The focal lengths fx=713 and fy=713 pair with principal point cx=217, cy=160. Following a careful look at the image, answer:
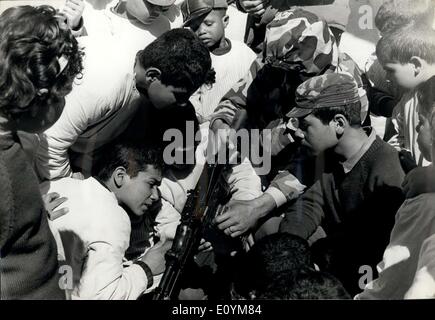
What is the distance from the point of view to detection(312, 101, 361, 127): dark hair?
2.90 meters

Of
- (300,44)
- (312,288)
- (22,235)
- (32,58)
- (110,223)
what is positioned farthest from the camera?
(300,44)

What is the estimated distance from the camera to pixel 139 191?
2904mm

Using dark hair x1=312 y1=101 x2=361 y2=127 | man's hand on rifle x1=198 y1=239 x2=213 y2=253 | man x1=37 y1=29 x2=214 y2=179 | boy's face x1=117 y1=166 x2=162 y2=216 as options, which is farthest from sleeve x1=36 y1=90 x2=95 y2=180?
dark hair x1=312 y1=101 x2=361 y2=127

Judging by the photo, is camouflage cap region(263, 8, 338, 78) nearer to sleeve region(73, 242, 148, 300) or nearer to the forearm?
the forearm

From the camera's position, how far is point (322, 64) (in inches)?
117

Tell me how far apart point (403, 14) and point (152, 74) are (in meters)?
1.13

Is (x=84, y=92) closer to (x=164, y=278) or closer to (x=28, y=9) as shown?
(x=28, y=9)

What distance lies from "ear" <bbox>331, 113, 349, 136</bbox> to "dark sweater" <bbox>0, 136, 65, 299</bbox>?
3.96 feet

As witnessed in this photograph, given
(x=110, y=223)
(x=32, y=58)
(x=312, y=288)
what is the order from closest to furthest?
(x=312, y=288)
(x=32, y=58)
(x=110, y=223)

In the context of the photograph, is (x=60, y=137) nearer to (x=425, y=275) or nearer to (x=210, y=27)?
(x=210, y=27)

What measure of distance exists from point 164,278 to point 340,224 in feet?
2.50

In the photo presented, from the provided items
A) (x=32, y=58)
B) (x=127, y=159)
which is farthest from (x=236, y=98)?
(x=32, y=58)

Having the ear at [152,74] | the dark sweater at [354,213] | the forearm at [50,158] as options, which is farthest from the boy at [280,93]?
the forearm at [50,158]
